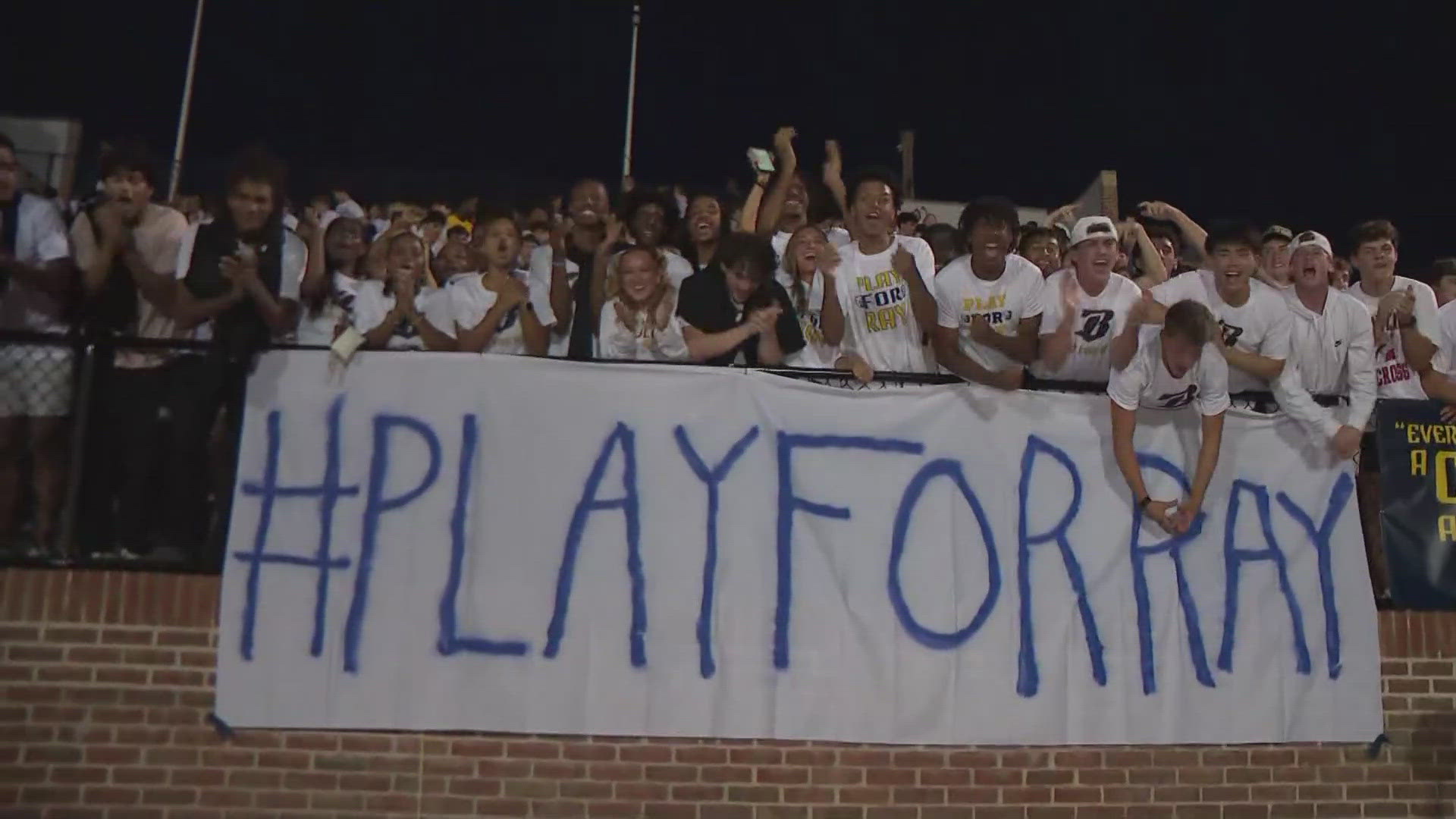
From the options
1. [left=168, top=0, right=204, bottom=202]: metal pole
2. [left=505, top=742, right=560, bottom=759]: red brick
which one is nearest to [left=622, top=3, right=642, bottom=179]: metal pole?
[left=168, top=0, right=204, bottom=202]: metal pole

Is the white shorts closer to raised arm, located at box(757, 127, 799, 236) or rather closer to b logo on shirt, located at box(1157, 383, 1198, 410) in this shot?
raised arm, located at box(757, 127, 799, 236)

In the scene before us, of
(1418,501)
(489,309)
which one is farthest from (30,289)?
(1418,501)

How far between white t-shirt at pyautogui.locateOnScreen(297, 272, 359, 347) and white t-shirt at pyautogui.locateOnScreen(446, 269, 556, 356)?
488 mm

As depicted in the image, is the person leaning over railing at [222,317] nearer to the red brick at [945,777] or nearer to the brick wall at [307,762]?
the brick wall at [307,762]

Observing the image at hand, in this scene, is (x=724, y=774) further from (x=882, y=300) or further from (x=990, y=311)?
(x=990, y=311)

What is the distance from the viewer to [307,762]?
4.21m

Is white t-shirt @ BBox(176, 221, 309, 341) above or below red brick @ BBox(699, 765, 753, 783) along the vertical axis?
above

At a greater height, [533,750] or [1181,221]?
[1181,221]

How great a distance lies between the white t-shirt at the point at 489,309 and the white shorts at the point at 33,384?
1.60m

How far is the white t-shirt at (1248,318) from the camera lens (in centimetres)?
495

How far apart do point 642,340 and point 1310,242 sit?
333 cm

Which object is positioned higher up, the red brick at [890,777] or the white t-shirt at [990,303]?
the white t-shirt at [990,303]

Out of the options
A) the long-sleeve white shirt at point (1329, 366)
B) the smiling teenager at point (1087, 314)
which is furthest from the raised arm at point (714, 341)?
the long-sleeve white shirt at point (1329, 366)

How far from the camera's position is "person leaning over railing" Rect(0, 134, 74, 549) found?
14.2 ft
